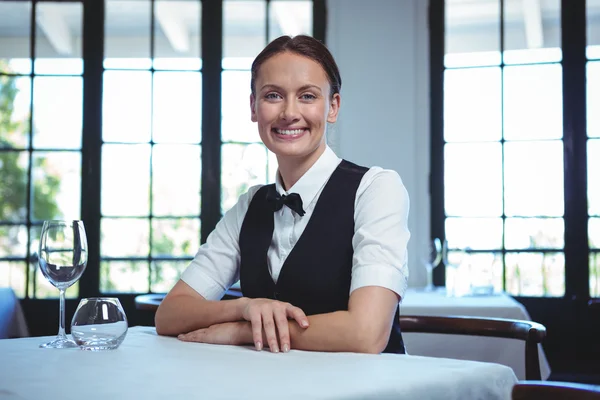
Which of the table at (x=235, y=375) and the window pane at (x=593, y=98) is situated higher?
the window pane at (x=593, y=98)

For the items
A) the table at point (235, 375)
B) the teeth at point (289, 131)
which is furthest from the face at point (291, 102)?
the table at point (235, 375)

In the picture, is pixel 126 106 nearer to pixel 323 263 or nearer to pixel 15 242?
pixel 15 242

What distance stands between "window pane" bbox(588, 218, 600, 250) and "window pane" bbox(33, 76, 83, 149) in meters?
3.20

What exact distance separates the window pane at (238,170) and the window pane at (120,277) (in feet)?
2.28

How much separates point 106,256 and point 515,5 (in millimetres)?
3012

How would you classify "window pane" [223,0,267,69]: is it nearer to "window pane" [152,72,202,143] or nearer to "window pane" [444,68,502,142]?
"window pane" [152,72,202,143]

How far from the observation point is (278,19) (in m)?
4.89

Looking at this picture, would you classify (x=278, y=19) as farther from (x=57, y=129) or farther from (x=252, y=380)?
(x=252, y=380)

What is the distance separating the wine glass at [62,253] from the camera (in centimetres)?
137

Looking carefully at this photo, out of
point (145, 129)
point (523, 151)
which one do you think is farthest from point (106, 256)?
point (523, 151)

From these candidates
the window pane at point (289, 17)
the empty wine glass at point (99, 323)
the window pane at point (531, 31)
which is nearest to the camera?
the empty wine glass at point (99, 323)

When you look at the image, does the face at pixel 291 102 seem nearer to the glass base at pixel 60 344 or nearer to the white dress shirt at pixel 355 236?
the white dress shirt at pixel 355 236

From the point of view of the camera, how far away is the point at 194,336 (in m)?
1.42

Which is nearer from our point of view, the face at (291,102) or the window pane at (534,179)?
the face at (291,102)
